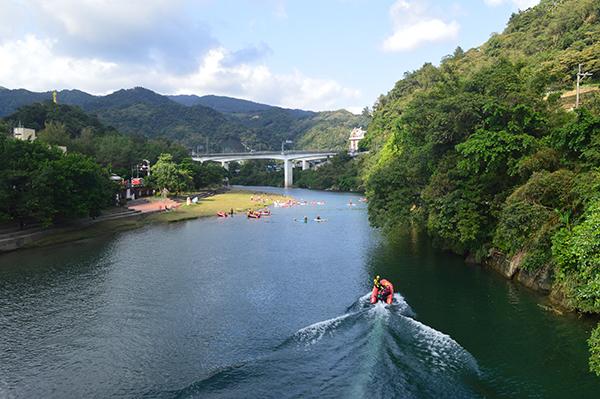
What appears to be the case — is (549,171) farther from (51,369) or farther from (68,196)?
(68,196)

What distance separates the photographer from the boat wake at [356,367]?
16266 mm

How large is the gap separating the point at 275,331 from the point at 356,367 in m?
5.45

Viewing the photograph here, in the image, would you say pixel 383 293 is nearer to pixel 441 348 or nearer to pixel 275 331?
pixel 441 348

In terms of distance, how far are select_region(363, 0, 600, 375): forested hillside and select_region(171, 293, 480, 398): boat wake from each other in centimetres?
547

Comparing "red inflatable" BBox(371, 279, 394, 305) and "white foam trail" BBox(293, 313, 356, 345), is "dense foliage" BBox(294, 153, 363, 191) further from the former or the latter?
"white foam trail" BBox(293, 313, 356, 345)

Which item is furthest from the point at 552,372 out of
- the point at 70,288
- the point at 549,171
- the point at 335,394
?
the point at 70,288

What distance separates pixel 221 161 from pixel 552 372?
475ft

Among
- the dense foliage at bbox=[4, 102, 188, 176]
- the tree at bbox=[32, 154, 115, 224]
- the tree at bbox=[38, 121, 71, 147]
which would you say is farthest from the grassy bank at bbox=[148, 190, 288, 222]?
the tree at bbox=[38, 121, 71, 147]

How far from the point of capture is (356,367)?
1795 cm

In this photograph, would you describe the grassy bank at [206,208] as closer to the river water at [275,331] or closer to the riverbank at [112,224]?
the riverbank at [112,224]

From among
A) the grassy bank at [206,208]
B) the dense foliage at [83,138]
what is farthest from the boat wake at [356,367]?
the dense foliage at [83,138]

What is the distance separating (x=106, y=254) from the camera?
3984 cm

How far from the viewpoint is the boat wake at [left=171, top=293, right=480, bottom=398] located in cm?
1627

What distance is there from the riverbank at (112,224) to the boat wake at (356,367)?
32566mm
